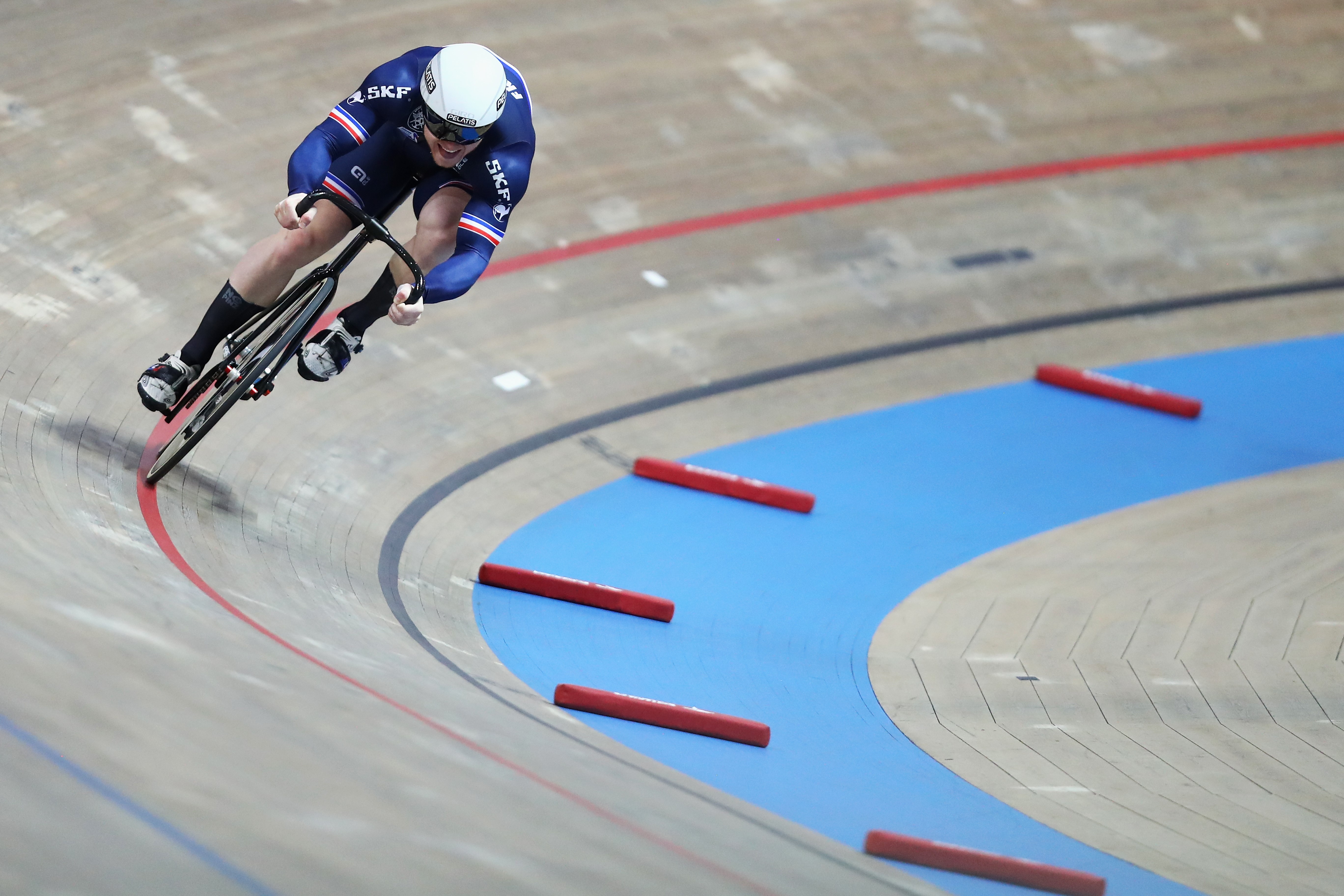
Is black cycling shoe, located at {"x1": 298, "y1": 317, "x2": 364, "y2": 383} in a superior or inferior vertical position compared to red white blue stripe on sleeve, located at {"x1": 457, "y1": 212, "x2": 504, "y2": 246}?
inferior

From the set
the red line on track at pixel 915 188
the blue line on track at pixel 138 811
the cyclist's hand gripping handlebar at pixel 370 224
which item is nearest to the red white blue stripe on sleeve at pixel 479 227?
the cyclist's hand gripping handlebar at pixel 370 224

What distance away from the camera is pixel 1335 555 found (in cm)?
512

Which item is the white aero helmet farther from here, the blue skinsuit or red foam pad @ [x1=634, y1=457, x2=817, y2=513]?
red foam pad @ [x1=634, y1=457, x2=817, y2=513]

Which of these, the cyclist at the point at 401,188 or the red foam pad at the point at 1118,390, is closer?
the cyclist at the point at 401,188

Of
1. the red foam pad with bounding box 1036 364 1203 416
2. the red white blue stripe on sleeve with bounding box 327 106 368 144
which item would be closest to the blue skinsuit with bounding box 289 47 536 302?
the red white blue stripe on sleeve with bounding box 327 106 368 144

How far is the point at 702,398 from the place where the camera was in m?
5.66

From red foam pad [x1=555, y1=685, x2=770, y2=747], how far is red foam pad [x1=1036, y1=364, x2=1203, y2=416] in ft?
9.68

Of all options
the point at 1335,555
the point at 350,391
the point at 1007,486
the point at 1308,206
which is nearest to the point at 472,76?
the point at 350,391

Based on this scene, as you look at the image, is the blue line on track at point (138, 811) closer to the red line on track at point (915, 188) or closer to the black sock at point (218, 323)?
the black sock at point (218, 323)

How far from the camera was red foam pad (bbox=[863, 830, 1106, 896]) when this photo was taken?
3.17 meters

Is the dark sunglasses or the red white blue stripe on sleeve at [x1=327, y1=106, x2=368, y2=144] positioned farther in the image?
the red white blue stripe on sleeve at [x1=327, y1=106, x2=368, y2=144]

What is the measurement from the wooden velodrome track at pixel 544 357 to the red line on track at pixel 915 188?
0.18ft

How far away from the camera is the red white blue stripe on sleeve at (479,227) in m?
3.76

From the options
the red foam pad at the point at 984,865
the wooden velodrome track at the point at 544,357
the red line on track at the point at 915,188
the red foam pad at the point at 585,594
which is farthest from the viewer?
the red line on track at the point at 915,188
